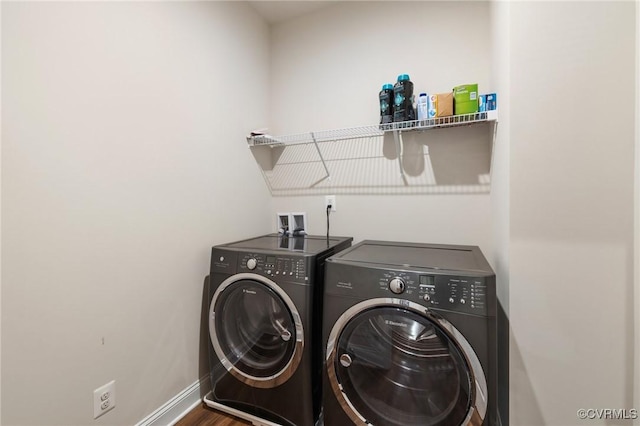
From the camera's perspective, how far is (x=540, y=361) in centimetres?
102

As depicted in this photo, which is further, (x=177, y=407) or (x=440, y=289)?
(x=177, y=407)

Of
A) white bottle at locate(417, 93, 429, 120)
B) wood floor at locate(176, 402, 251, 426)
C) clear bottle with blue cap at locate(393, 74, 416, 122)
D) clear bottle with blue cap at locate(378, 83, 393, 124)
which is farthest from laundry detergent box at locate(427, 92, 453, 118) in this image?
wood floor at locate(176, 402, 251, 426)

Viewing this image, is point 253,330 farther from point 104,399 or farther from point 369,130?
point 369,130

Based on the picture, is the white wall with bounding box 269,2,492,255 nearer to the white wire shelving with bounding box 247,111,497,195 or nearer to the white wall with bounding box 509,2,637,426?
the white wire shelving with bounding box 247,111,497,195

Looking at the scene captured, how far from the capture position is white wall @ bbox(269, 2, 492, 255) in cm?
169

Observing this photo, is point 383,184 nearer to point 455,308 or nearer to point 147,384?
point 455,308

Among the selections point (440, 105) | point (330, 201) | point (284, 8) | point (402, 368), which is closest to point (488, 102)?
point (440, 105)

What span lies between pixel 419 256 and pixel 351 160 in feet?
3.06

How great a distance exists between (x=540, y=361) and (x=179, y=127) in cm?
195

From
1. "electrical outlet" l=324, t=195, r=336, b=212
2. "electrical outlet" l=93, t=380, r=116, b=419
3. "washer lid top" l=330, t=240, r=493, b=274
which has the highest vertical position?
"electrical outlet" l=324, t=195, r=336, b=212

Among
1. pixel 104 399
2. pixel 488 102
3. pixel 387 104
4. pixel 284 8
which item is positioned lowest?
pixel 104 399

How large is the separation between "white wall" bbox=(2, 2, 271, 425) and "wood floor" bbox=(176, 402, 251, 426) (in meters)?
0.18

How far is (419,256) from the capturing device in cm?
138

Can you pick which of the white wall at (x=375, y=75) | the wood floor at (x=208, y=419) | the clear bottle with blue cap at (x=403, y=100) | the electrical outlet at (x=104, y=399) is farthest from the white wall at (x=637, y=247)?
the electrical outlet at (x=104, y=399)
